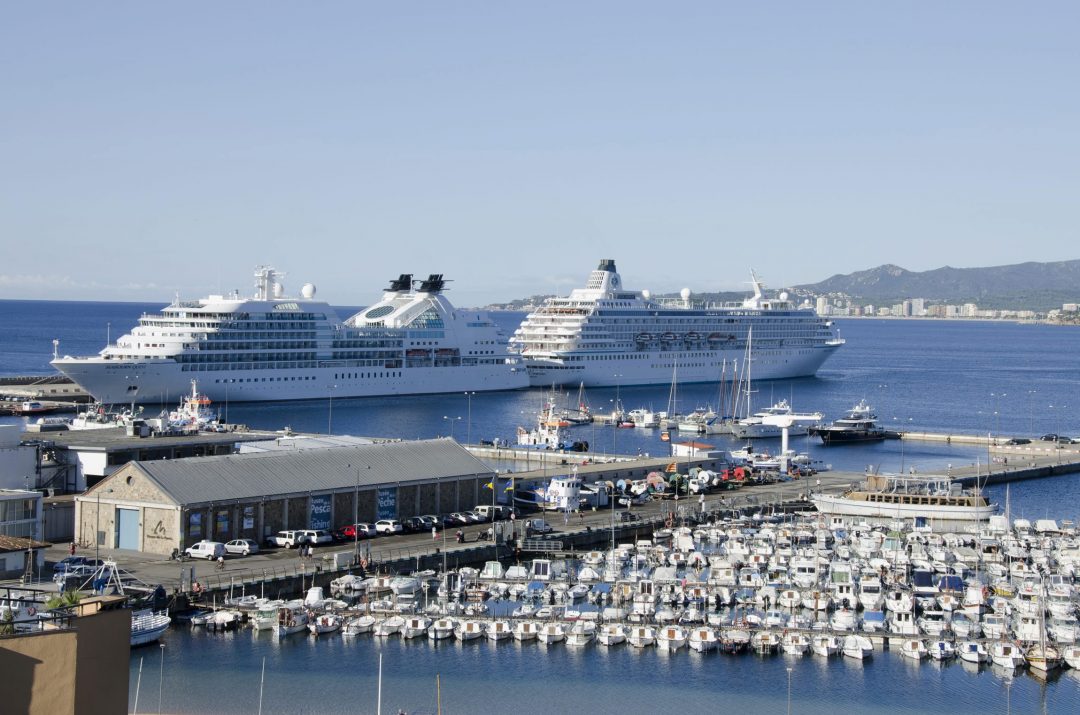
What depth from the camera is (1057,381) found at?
4323 inches

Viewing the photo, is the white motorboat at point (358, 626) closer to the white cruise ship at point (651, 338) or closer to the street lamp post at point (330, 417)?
the street lamp post at point (330, 417)

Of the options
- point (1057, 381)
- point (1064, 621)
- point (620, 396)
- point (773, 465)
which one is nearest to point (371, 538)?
point (1064, 621)

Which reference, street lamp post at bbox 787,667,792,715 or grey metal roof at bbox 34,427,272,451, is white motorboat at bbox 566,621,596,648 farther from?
grey metal roof at bbox 34,427,272,451

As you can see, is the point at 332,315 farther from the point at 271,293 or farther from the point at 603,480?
the point at 603,480

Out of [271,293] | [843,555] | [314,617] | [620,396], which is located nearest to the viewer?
[314,617]

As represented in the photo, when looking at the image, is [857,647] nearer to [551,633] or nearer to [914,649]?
[914,649]

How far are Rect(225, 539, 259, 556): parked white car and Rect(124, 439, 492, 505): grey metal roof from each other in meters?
0.99

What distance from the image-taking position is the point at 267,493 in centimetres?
3173

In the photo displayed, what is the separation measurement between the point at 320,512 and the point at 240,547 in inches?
121

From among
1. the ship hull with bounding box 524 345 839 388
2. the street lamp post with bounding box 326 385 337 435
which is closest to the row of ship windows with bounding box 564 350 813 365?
the ship hull with bounding box 524 345 839 388

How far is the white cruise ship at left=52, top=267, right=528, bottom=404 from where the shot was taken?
234 ft

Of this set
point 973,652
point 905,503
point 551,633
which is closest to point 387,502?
point 551,633

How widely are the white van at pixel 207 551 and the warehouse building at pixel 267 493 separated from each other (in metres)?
0.39

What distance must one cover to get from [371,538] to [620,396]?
56917 mm
